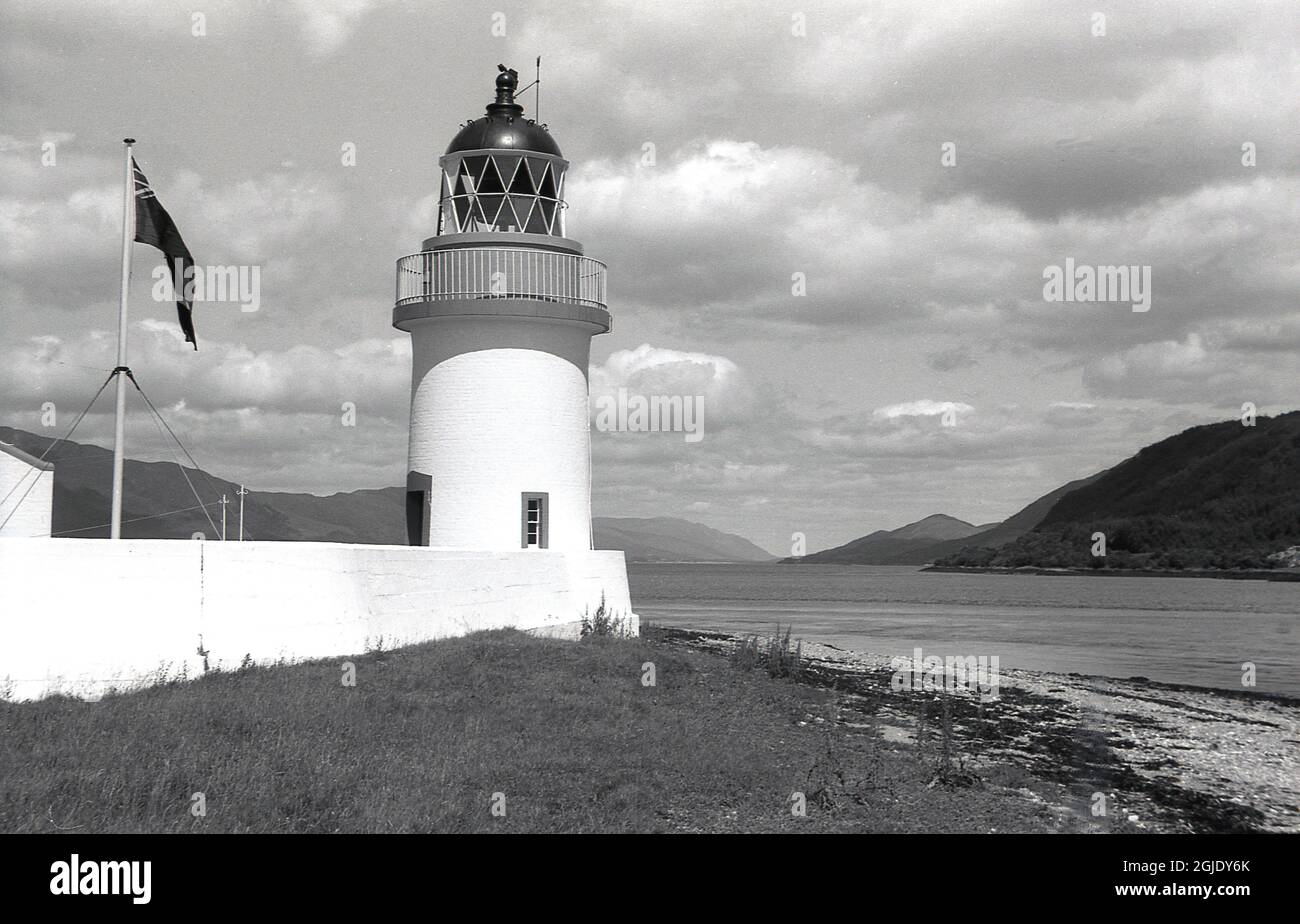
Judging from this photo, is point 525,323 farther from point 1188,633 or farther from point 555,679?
point 1188,633

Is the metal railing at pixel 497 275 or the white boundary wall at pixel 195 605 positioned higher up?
the metal railing at pixel 497 275

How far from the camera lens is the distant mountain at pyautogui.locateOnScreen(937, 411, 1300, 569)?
138 metres

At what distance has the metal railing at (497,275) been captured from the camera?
21.9 m

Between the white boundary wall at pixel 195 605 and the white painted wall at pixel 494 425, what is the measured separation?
2.91 m

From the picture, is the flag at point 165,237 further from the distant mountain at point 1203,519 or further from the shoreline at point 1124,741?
the distant mountain at point 1203,519

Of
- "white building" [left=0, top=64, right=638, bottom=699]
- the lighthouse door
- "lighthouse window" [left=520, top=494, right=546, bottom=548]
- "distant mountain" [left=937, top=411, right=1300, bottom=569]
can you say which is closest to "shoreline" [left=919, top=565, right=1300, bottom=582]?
"distant mountain" [left=937, top=411, right=1300, bottom=569]

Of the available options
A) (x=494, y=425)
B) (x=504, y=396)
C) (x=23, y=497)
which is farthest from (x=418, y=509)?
(x=23, y=497)

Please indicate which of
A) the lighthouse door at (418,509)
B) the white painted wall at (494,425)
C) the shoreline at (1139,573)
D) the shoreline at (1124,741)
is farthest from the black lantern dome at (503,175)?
the shoreline at (1139,573)

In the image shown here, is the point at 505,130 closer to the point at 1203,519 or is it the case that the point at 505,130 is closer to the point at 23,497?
the point at 23,497

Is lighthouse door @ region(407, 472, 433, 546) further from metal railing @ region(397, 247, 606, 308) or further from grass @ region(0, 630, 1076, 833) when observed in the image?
Answer: grass @ region(0, 630, 1076, 833)

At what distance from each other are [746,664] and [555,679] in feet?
21.4

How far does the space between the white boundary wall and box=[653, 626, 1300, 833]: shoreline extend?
21.9ft
